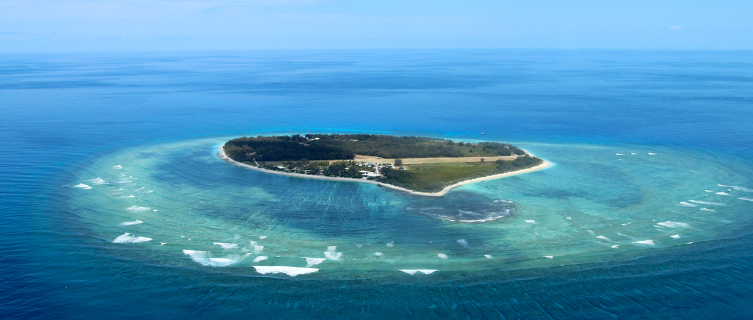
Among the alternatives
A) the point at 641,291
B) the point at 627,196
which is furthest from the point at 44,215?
the point at 627,196

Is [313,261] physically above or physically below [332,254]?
below

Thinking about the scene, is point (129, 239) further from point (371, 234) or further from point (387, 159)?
point (387, 159)

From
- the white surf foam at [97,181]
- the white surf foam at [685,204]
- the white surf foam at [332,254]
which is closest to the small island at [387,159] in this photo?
the white surf foam at [97,181]

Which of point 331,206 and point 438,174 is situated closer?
point 331,206

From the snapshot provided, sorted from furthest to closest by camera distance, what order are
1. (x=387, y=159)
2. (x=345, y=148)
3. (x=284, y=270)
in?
(x=345, y=148), (x=387, y=159), (x=284, y=270)

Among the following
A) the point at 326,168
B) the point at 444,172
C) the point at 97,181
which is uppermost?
the point at 444,172

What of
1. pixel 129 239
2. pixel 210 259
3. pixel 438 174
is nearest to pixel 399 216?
pixel 438 174
